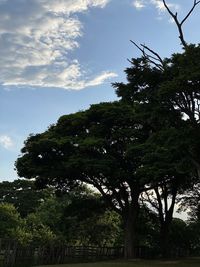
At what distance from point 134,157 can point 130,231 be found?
24.9 ft

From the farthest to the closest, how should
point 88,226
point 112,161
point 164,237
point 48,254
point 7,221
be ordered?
point 7,221 → point 88,226 → point 164,237 → point 112,161 → point 48,254

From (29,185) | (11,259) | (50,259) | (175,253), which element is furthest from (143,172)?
(29,185)

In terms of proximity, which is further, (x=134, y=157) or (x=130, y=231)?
(x=130, y=231)

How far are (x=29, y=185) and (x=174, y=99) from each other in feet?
213

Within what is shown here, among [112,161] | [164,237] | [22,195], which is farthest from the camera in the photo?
[22,195]

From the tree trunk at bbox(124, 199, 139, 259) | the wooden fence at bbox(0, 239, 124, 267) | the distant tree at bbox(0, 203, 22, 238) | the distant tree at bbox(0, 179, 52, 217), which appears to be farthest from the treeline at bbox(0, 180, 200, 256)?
the distant tree at bbox(0, 179, 52, 217)

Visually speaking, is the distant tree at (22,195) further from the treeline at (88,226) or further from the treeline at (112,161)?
the treeline at (112,161)

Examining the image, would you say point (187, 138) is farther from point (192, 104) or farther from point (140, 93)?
point (140, 93)

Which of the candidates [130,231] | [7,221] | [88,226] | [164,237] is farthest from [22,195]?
[130,231]

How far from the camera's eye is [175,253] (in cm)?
4862

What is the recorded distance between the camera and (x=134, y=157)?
36656 millimetres

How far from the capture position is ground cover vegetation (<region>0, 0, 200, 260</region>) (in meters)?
23.7

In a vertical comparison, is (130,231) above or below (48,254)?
above

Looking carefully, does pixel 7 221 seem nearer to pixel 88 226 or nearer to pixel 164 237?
pixel 88 226
